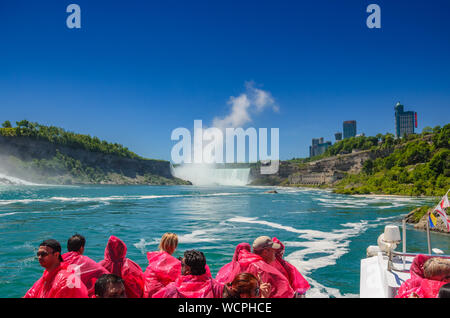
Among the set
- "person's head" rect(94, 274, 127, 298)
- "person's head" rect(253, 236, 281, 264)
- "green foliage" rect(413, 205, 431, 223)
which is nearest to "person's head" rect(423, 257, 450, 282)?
"person's head" rect(253, 236, 281, 264)

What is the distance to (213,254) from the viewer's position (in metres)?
14.5

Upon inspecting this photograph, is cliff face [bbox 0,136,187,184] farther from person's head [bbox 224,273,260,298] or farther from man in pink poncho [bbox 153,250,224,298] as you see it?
person's head [bbox 224,273,260,298]

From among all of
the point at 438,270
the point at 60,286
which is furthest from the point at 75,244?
the point at 438,270

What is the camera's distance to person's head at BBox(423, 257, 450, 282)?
12.1 feet

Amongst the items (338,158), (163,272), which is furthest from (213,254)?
(338,158)

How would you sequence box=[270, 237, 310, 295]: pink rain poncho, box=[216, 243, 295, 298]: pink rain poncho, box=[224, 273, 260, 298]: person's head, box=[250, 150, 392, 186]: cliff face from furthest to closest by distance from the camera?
1. box=[250, 150, 392, 186]: cliff face
2. box=[270, 237, 310, 295]: pink rain poncho
3. box=[216, 243, 295, 298]: pink rain poncho
4. box=[224, 273, 260, 298]: person's head

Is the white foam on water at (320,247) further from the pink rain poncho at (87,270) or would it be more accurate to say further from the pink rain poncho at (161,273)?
the pink rain poncho at (87,270)

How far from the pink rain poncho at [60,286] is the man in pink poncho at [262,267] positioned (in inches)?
78.6

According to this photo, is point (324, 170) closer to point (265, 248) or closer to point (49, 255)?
point (265, 248)

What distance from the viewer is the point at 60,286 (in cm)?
387

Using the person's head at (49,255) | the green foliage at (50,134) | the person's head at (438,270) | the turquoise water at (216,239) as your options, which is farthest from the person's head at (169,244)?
the green foliage at (50,134)

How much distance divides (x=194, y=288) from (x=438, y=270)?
292cm
